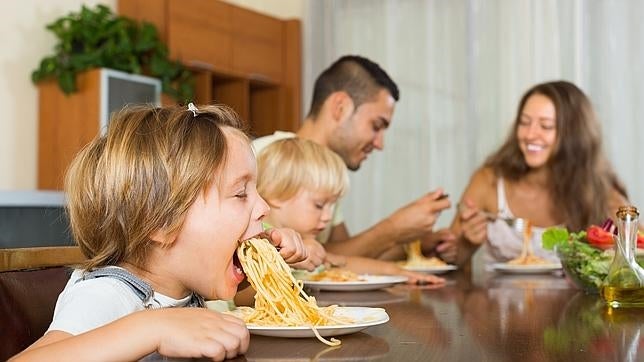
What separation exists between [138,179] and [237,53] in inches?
194

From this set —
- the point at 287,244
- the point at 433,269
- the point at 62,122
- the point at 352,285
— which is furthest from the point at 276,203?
the point at 62,122

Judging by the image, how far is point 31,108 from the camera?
5.03 m

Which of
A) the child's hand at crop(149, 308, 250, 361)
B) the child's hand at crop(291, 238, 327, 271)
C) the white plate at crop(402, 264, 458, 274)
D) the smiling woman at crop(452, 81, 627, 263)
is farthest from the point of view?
the smiling woman at crop(452, 81, 627, 263)

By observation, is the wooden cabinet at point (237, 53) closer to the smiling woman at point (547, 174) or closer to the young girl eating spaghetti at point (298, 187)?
the smiling woman at point (547, 174)

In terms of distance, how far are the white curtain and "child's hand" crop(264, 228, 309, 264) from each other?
421 centimetres

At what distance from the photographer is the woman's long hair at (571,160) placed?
3381mm

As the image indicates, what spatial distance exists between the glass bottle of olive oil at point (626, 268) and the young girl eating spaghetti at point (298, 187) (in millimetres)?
665

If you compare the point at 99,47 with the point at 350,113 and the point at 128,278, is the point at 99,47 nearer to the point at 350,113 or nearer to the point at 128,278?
the point at 350,113

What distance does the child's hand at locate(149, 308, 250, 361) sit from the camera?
0.99m

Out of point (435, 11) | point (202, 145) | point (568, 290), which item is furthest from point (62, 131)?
point (202, 145)

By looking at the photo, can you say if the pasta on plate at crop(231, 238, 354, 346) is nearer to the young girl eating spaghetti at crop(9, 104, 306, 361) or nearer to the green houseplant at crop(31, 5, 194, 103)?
the young girl eating spaghetti at crop(9, 104, 306, 361)

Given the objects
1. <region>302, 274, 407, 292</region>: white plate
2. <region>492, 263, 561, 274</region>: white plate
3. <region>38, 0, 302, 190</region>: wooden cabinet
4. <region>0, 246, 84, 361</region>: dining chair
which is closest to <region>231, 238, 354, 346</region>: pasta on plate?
<region>0, 246, 84, 361</region>: dining chair

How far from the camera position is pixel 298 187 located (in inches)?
88.5

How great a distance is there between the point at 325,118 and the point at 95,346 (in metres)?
2.48
